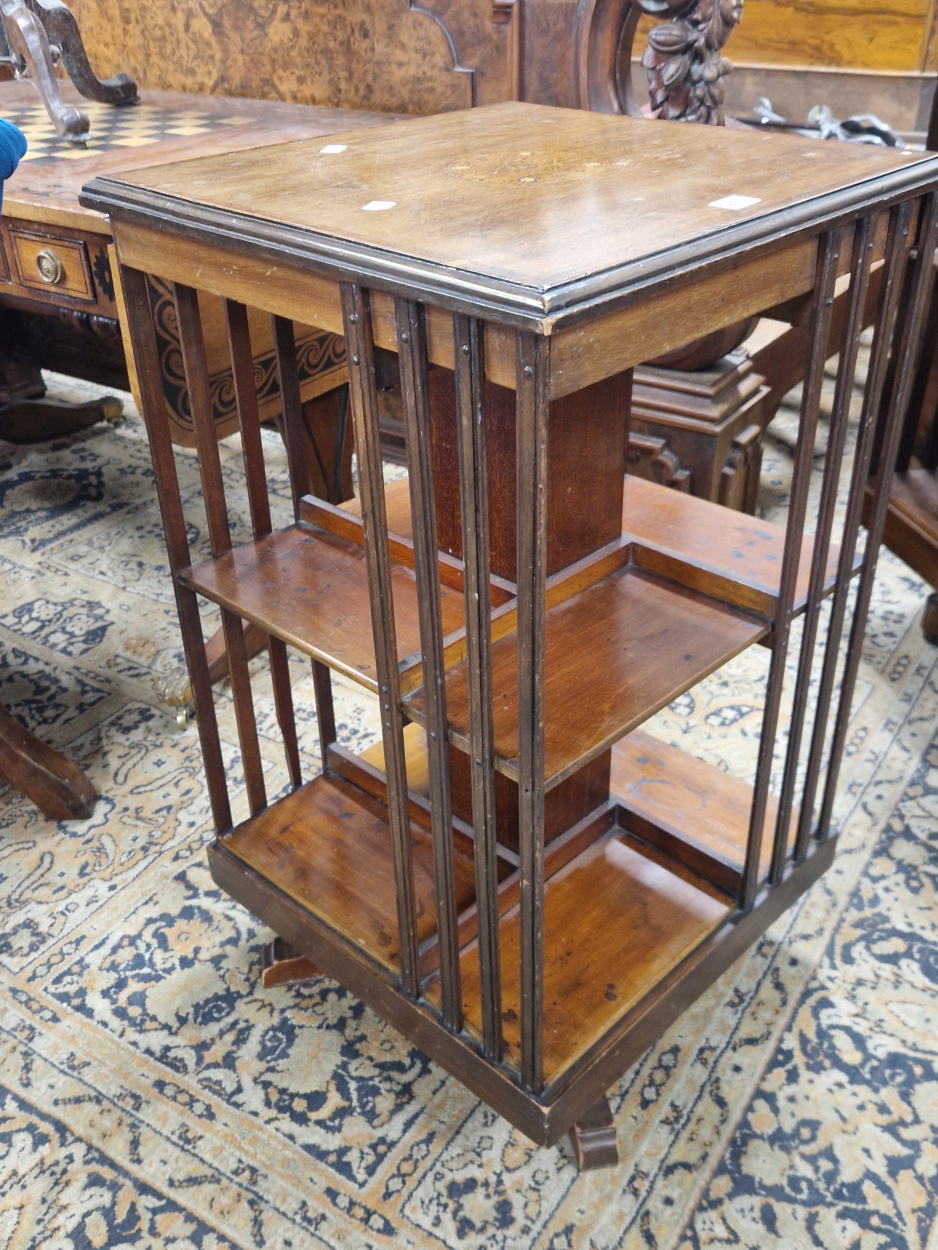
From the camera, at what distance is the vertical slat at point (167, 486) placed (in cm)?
115

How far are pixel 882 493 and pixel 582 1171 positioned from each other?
88 cm

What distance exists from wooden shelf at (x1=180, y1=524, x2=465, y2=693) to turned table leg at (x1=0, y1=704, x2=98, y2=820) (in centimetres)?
70

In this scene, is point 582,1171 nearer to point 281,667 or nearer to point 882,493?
point 281,667

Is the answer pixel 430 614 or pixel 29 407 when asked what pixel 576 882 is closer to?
pixel 430 614

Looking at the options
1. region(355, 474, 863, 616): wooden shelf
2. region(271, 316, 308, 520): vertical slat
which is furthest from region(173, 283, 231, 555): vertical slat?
region(355, 474, 863, 616): wooden shelf

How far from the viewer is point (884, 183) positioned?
3.24 feet

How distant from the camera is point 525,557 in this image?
854 mm

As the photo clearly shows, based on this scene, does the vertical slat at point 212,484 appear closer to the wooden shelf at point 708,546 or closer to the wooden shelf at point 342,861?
the wooden shelf at point 342,861

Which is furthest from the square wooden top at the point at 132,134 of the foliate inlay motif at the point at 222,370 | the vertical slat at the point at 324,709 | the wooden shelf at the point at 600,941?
the wooden shelf at the point at 600,941

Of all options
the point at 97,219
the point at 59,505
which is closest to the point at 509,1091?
the point at 97,219

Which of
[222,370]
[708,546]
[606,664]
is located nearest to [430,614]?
[606,664]

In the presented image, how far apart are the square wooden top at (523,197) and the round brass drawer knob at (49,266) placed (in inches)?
26.5

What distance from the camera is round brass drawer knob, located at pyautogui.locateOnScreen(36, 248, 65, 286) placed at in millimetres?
1710

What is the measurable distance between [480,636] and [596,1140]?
71cm
